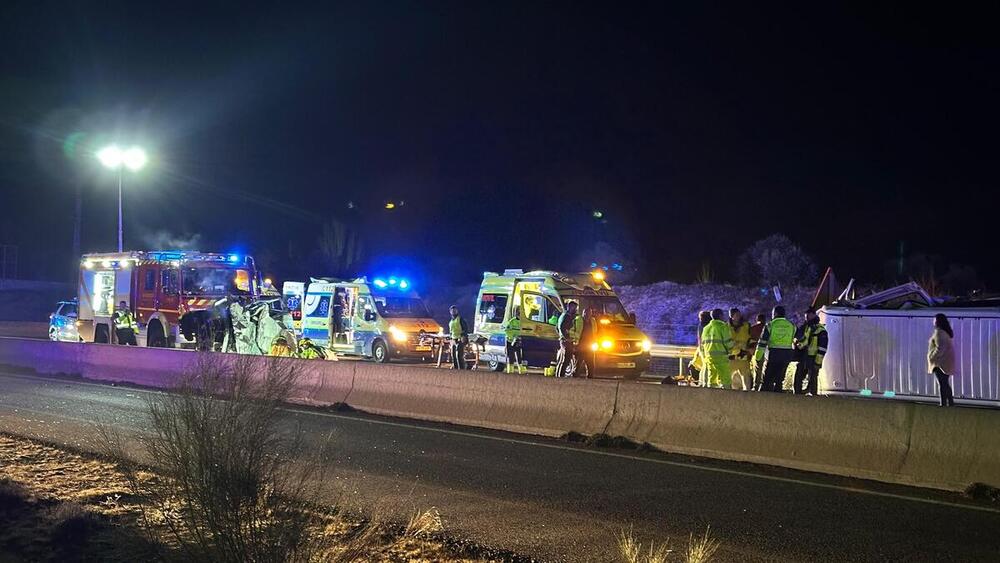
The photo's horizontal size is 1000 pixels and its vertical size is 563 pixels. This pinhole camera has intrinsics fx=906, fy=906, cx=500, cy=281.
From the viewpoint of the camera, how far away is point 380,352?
77.6ft

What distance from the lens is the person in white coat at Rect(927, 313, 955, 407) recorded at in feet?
43.8

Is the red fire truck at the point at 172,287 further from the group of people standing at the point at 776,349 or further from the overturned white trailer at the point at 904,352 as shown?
the overturned white trailer at the point at 904,352

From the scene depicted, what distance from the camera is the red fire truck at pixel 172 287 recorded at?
80.3 feet

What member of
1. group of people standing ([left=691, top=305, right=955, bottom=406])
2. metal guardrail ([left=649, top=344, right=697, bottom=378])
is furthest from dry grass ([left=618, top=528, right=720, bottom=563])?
metal guardrail ([left=649, top=344, right=697, bottom=378])

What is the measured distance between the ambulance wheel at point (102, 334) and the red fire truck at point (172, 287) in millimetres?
395

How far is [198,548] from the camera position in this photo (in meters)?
4.92

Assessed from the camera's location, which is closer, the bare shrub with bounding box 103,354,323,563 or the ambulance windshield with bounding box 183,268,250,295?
the bare shrub with bounding box 103,354,323,563

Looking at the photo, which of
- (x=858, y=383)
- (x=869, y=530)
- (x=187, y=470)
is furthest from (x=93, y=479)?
(x=858, y=383)

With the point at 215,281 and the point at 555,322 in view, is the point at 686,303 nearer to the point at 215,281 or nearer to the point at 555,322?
the point at 555,322

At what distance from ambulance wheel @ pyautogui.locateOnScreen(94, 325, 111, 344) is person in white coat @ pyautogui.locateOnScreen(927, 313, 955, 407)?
74.3 ft

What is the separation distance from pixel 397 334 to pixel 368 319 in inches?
38.0

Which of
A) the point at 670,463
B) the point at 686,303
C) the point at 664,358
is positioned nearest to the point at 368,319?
the point at 664,358

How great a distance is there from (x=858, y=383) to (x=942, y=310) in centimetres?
189

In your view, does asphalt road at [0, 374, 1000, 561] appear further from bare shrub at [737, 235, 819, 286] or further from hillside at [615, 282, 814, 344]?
bare shrub at [737, 235, 819, 286]
